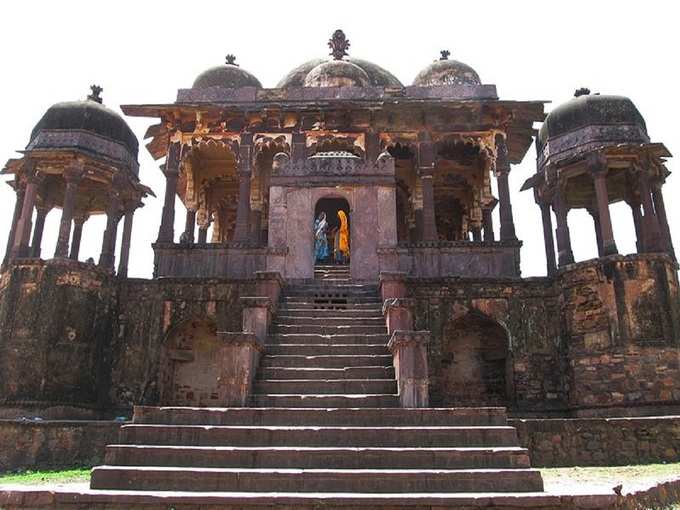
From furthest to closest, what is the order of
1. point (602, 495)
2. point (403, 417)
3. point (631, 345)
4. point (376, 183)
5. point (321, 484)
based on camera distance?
point (376, 183) → point (631, 345) → point (403, 417) → point (321, 484) → point (602, 495)

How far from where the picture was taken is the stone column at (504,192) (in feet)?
53.9

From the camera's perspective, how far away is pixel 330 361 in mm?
10117

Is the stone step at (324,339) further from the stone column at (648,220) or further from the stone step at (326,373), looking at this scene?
the stone column at (648,220)

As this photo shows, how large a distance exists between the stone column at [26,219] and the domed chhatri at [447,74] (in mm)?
13422

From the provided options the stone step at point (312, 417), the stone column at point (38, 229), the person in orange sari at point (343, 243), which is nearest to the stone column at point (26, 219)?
the stone column at point (38, 229)

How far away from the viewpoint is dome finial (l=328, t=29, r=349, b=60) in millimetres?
22811

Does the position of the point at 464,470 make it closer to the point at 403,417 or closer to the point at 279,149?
the point at 403,417

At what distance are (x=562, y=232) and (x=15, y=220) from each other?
14620 millimetres

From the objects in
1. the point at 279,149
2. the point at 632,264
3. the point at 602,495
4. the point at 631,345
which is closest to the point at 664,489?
the point at 602,495

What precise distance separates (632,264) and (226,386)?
10.1 metres

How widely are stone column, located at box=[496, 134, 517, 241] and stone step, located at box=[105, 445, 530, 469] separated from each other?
9.51m

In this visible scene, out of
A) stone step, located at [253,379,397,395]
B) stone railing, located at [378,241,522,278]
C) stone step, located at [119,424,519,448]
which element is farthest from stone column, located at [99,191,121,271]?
stone step, located at [119,424,519,448]

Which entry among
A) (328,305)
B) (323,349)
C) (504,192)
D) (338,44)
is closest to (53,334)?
(328,305)

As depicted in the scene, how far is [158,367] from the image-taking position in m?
14.9
